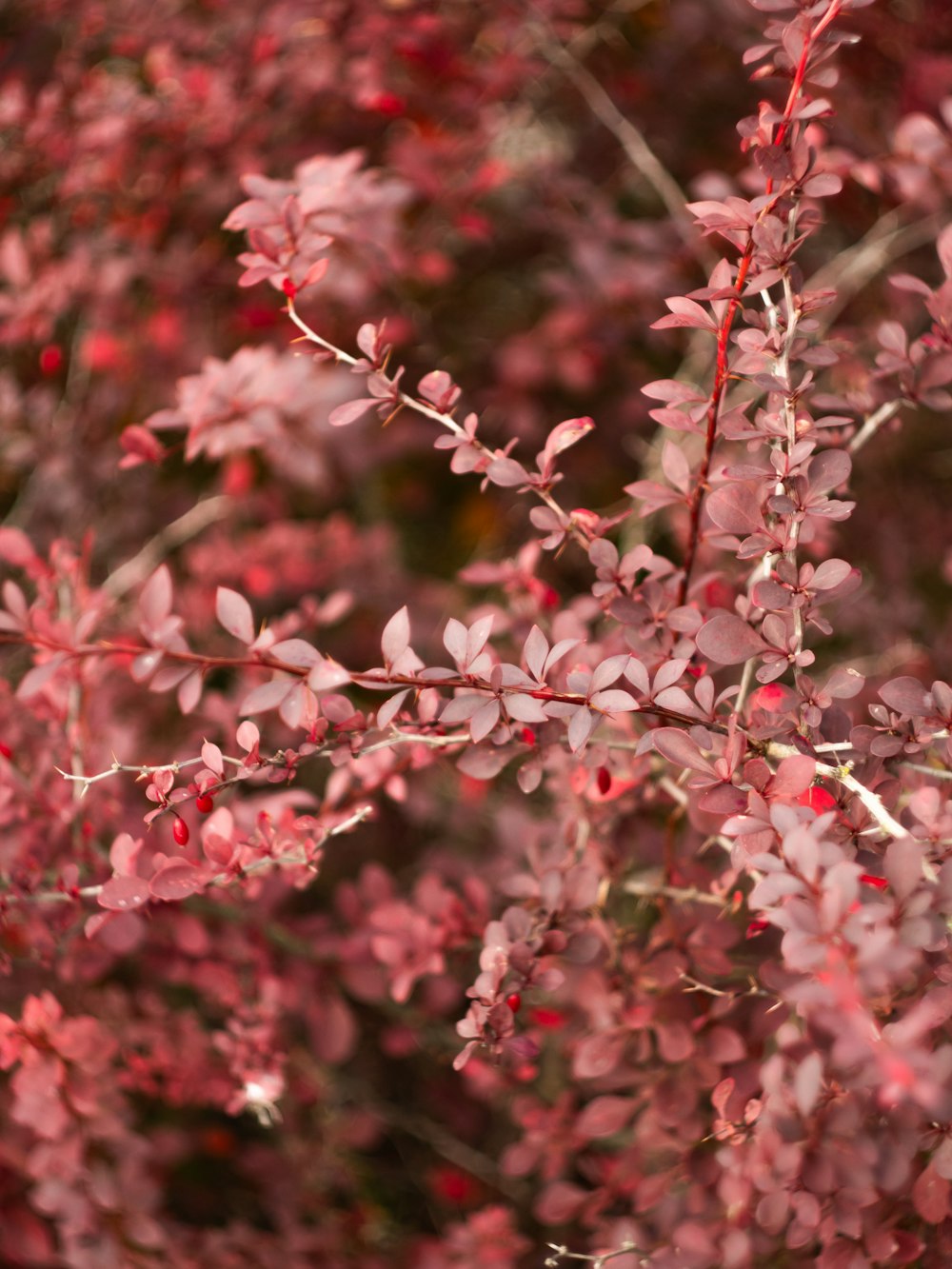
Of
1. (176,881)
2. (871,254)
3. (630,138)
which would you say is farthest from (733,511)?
(630,138)

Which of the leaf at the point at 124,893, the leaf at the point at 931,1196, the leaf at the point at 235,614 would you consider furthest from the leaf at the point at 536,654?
the leaf at the point at 931,1196

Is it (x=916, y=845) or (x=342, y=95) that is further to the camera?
(x=342, y=95)

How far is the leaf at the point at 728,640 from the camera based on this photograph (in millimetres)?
829

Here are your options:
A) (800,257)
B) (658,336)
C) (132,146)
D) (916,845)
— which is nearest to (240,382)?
(132,146)

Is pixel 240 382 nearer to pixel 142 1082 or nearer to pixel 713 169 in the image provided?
pixel 142 1082

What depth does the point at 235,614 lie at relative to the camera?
926 mm

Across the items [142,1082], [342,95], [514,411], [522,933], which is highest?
[342,95]

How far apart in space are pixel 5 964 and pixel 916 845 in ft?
2.74

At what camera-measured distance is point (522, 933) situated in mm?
995

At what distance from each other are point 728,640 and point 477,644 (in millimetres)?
203

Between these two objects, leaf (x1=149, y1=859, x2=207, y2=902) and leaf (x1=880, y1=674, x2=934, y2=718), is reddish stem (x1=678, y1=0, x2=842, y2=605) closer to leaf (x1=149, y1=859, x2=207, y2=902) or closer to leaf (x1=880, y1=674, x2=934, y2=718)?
leaf (x1=880, y1=674, x2=934, y2=718)

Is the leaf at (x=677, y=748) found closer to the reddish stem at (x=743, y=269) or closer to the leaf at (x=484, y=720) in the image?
the leaf at (x=484, y=720)

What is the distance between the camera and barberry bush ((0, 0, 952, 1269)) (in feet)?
2.78

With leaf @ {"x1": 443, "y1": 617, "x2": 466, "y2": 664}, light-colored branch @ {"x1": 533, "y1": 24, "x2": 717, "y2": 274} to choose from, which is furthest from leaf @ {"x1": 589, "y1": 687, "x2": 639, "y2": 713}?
light-colored branch @ {"x1": 533, "y1": 24, "x2": 717, "y2": 274}
